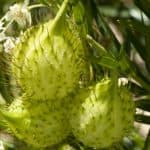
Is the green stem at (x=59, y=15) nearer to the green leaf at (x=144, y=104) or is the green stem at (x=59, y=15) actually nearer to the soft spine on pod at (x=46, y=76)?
the soft spine on pod at (x=46, y=76)

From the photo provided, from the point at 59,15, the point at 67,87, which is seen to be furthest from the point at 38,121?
the point at 59,15

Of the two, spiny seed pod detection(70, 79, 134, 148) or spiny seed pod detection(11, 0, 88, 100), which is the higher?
spiny seed pod detection(11, 0, 88, 100)

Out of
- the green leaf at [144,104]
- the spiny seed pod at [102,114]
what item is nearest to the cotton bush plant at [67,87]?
the spiny seed pod at [102,114]

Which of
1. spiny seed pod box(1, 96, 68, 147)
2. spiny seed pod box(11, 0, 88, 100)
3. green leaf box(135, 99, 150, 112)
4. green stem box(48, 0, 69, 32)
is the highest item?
green stem box(48, 0, 69, 32)

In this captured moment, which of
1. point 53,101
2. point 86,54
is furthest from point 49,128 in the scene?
point 86,54

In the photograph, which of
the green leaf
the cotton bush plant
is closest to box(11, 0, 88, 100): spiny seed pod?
the cotton bush plant

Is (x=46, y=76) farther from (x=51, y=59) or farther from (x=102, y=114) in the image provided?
(x=102, y=114)

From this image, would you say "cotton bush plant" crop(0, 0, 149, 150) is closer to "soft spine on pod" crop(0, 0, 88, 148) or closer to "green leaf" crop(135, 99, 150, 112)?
"soft spine on pod" crop(0, 0, 88, 148)
